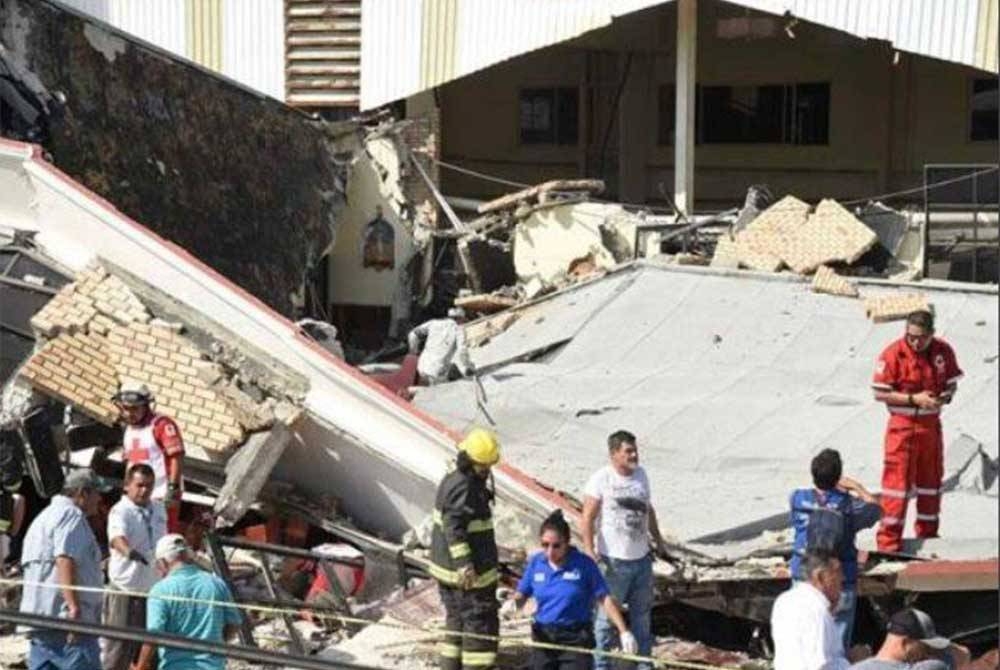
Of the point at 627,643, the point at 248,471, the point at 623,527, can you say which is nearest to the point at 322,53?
the point at 248,471

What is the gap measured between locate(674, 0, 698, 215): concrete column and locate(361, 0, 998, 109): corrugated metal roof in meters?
0.68

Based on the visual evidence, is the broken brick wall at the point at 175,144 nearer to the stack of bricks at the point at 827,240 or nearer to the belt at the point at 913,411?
the stack of bricks at the point at 827,240

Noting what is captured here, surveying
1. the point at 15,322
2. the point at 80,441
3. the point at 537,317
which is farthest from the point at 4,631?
the point at 537,317

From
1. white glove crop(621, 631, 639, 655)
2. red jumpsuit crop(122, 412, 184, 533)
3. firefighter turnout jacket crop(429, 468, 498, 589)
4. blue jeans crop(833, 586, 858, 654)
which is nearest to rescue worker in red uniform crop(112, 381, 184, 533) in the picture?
red jumpsuit crop(122, 412, 184, 533)

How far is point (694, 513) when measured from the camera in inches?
500

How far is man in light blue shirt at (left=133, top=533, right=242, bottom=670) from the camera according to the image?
30.1 feet

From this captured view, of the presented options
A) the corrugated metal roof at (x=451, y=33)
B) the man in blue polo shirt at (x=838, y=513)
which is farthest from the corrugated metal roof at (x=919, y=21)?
the man in blue polo shirt at (x=838, y=513)

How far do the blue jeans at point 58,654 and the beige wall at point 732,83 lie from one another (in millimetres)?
18003

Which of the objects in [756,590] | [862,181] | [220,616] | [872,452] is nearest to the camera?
[220,616]

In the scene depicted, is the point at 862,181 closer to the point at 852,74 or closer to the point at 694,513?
the point at 852,74

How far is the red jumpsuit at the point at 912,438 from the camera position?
37.6 feet

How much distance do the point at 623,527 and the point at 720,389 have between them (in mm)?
4867

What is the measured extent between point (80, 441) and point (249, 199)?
6193mm

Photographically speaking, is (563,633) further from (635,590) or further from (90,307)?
(90,307)
